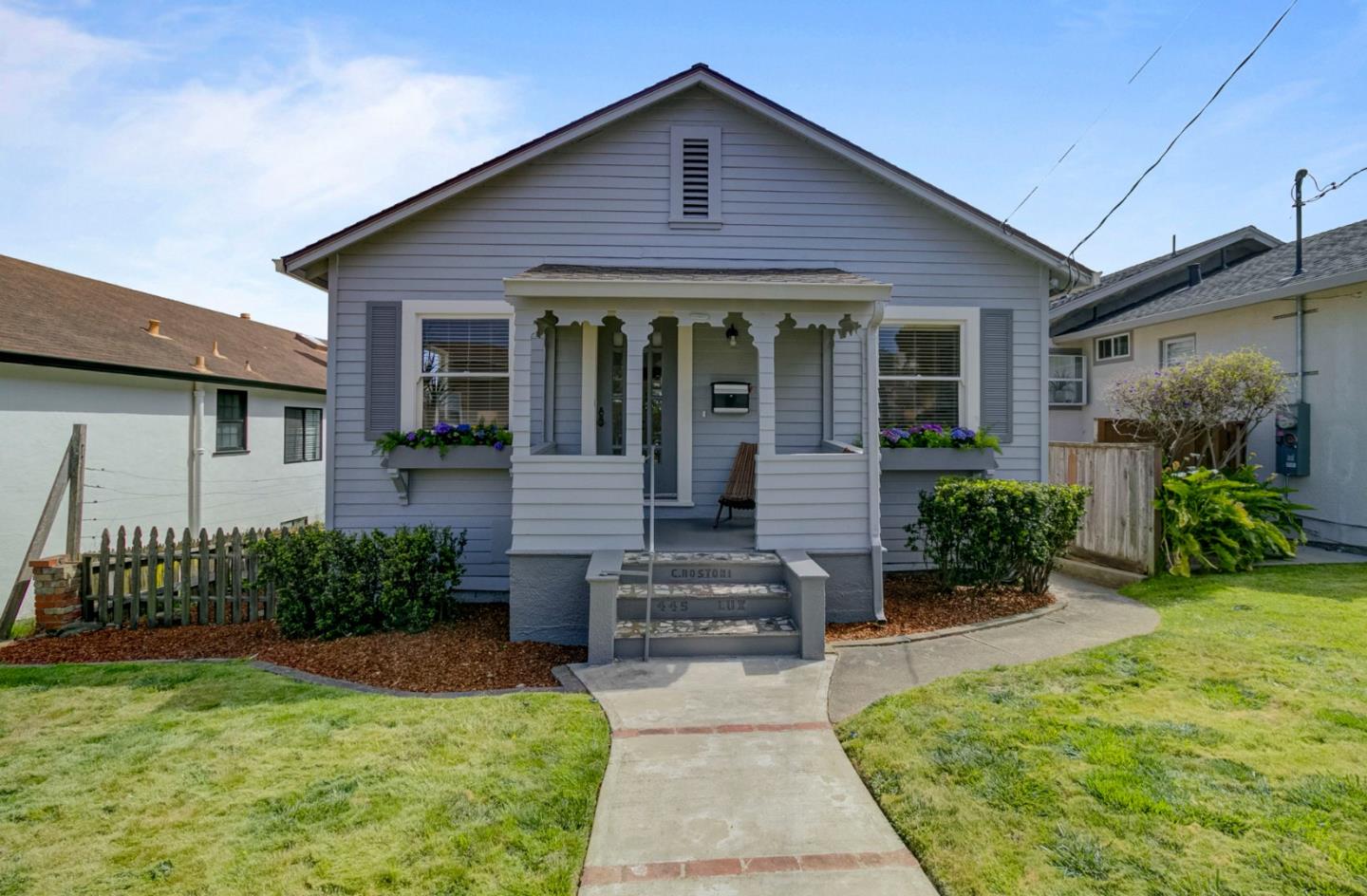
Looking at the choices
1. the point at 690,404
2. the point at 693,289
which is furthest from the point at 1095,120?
the point at 690,404

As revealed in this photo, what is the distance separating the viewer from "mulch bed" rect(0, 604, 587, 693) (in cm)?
503

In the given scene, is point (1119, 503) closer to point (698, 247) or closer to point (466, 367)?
point (698, 247)

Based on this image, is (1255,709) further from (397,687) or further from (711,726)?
(397,687)

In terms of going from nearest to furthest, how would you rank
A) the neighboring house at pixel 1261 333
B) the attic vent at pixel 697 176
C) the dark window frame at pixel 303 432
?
the attic vent at pixel 697 176 → the neighboring house at pixel 1261 333 → the dark window frame at pixel 303 432

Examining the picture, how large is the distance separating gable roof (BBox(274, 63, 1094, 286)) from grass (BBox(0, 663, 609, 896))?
4.95 m

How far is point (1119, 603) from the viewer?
6.66 m

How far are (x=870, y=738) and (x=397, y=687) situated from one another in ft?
10.9

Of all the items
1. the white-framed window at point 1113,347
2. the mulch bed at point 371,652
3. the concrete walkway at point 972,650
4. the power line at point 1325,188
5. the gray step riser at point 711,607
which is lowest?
the mulch bed at point 371,652

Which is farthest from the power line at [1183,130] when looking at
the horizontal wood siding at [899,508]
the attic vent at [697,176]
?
the attic vent at [697,176]

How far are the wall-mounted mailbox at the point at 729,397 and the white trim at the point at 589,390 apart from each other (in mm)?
1418

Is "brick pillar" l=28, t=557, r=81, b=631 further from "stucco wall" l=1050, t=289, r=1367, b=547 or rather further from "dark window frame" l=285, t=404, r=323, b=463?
"stucco wall" l=1050, t=289, r=1367, b=547

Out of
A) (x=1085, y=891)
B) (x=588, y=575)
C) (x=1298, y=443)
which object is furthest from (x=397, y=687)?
(x=1298, y=443)

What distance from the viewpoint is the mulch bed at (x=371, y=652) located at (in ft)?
16.5

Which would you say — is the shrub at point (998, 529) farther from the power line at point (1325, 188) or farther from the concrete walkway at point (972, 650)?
the power line at point (1325, 188)
